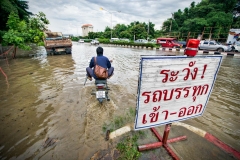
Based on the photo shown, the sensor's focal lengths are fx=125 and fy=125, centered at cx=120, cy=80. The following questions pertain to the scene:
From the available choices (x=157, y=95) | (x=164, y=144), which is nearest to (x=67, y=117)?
(x=164, y=144)

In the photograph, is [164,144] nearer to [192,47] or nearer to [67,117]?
[192,47]

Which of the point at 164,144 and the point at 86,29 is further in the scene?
the point at 86,29

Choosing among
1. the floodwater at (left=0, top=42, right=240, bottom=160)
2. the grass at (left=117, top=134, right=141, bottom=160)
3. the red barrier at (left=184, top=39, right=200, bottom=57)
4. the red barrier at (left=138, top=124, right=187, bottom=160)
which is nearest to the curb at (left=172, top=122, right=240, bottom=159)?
the floodwater at (left=0, top=42, right=240, bottom=160)

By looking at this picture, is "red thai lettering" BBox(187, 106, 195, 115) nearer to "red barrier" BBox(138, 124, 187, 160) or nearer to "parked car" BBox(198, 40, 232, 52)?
"red barrier" BBox(138, 124, 187, 160)

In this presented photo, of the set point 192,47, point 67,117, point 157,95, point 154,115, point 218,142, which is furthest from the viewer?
point 67,117

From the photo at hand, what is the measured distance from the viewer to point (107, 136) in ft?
7.84

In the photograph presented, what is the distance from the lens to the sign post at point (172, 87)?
148 cm

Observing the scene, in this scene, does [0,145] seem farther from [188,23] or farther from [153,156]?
[188,23]

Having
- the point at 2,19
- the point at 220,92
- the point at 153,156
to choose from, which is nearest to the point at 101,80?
the point at 153,156

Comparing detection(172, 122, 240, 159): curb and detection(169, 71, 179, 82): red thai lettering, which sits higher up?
detection(169, 71, 179, 82): red thai lettering

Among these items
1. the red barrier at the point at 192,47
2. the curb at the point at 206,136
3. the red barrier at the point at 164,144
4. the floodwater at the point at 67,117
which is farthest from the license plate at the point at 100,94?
the red barrier at the point at 192,47

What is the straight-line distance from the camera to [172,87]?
1646 millimetres

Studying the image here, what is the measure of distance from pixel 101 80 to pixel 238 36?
1089 inches

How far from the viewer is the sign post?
148cm
